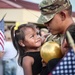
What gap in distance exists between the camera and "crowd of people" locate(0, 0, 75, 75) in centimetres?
243

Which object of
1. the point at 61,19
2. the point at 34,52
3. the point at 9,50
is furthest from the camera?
the point at 9,50

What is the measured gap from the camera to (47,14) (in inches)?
102

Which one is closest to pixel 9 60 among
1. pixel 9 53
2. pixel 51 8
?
pixel 9 53

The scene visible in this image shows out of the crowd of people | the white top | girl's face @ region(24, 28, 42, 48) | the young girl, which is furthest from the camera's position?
the white top

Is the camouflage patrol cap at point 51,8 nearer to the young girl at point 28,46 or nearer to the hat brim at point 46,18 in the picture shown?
the hat brim at point 46,18

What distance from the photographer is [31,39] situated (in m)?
3.40

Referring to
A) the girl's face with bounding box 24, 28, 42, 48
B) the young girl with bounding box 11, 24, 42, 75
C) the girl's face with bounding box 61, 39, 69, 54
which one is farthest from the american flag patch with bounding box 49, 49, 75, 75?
the girl's face with bounding box 24, 28, 42, 48

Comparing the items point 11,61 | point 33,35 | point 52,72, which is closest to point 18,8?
point 11,61

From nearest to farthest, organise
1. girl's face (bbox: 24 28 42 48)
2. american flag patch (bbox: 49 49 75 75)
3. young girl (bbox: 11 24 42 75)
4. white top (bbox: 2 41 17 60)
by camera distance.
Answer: american flag patch (bbox: 49 49 75 75)
young girl (bbox: 11 24 42 75)
girl's face (bbox: 24 28 42 48)
white top (bbox: 2 41 17 60)

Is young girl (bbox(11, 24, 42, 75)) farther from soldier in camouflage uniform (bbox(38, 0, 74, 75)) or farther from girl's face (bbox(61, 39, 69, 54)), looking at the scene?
girl's face (bbox(61, 39, 69, 54))

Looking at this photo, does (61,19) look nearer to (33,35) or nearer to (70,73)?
(70,73)

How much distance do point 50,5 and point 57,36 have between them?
0.78ft

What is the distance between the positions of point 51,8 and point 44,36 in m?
0.80

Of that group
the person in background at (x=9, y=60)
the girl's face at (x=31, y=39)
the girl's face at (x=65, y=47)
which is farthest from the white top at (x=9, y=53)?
the girl's face at (x=65, y=47)
